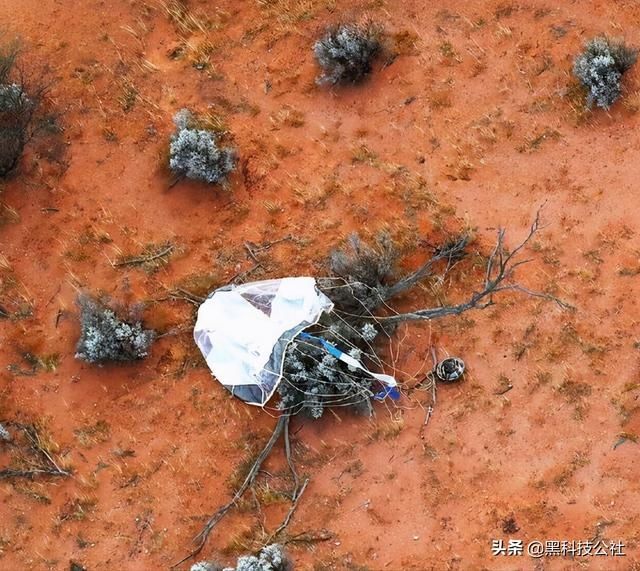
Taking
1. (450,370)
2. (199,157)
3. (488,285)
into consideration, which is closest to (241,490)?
(450,370)

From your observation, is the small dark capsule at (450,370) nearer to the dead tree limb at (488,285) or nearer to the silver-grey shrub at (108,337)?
the dead tree limb at (488,285)

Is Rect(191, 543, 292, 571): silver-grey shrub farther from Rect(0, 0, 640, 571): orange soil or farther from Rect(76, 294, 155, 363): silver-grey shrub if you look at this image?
Rect(76, 294, 155, 363): silver-grey shrub

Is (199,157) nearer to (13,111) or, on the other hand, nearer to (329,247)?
(329,247)

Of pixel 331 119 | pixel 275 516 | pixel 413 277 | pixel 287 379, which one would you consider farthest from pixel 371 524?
pixel 331 119

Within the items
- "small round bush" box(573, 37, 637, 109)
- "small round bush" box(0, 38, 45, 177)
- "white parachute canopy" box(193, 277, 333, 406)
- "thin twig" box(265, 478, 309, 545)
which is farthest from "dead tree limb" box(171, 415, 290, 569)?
"small round bush" box(573, 37, 637, 109)

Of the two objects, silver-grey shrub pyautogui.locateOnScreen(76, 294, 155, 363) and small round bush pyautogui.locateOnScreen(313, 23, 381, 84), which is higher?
small round bush pyautogui.locateOnScreen(313, 23, 381, 84)

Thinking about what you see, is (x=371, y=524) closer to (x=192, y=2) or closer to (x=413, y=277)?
(x=413, y=277)

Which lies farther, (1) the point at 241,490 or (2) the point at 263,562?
(1) the point at 241,490
